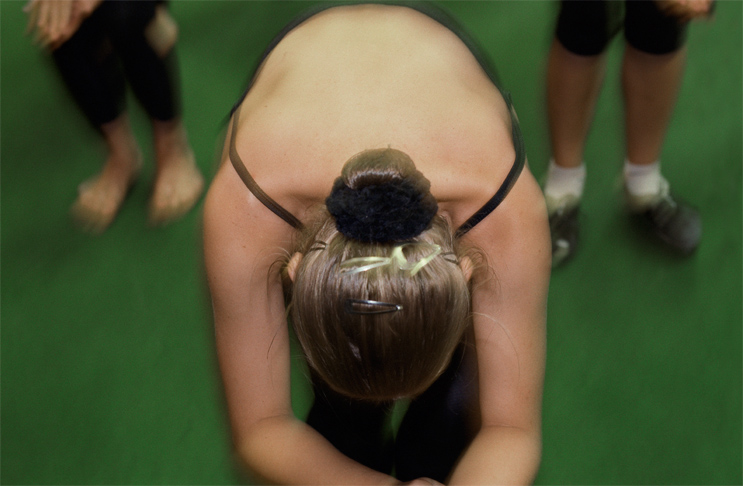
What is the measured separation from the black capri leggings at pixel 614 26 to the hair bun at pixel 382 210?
2.74 ft

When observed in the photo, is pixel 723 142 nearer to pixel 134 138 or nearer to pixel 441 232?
pixel 441 232

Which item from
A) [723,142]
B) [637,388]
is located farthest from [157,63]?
[723,142]

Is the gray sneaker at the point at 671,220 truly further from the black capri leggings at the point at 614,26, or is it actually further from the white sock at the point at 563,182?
the black capri leggings at the point at 614,26

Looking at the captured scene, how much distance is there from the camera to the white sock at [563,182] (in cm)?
179

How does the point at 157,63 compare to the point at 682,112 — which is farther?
the point at 682,112

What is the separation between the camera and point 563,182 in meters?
1.81

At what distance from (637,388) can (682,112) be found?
34.9 inches

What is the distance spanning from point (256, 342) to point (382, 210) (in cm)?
36

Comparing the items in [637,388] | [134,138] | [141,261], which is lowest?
[637,388]

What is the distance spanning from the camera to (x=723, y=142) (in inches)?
78.6

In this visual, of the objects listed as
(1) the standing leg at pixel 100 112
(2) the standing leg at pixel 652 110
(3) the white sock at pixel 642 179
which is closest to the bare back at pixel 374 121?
(2) the standing leg at pixel 652 110

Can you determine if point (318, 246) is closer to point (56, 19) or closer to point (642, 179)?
point (56, 19)

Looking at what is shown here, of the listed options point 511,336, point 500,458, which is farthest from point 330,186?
point 500,458

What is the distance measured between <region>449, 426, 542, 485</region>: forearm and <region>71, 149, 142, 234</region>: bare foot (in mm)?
1260
